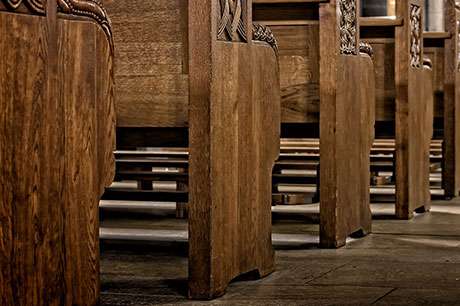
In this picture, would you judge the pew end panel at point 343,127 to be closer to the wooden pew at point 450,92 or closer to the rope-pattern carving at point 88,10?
the rope-pattern carving at point 88,10

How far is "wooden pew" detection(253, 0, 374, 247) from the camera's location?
4176 millimetres

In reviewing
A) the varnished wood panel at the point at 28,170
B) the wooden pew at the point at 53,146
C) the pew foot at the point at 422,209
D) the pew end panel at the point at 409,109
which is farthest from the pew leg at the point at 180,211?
the varnished wood panel at the point at 28,170

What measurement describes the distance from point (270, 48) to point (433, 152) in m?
5.76

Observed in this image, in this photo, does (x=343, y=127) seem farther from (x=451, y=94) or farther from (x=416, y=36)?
(x=451, y=94)

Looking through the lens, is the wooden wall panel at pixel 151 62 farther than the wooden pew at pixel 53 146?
Yes

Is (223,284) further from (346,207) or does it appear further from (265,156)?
(346,207)

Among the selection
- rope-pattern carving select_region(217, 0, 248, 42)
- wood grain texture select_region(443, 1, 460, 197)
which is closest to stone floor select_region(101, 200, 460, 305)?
rope-pattern carving select_region(217, 0, 248, 42)

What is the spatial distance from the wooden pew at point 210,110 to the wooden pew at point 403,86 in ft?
6.13

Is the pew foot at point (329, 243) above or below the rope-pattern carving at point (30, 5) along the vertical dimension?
below

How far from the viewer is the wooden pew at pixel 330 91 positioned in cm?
418

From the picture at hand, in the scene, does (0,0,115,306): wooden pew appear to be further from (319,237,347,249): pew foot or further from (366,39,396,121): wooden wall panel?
(366,39,396,121): wooden wall panel

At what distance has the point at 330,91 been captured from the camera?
4168 mm

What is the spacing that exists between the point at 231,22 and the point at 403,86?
232 centimetres

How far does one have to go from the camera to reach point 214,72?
9.87 feet
